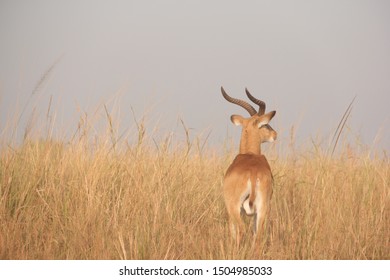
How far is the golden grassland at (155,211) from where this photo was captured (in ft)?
15.5

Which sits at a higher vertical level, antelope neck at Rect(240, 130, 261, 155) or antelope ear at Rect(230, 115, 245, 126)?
antelope ear at Rect(230, 115, 245, 126)

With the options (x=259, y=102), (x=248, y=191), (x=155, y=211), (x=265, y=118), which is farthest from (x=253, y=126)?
(x=155, y=211)

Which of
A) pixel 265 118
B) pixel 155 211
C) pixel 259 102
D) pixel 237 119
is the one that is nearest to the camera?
pixel 155 211

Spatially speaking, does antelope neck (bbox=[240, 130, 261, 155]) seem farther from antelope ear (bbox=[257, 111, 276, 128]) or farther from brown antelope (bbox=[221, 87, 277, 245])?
brown antelope (bbox=[221, 87, 277, 245])

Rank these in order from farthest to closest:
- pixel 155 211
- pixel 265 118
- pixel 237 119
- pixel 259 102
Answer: pixel 237 119 → pixel 259 102 → pixel 265 118 → pixel 155 211

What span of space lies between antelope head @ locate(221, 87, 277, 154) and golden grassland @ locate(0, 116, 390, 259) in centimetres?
64

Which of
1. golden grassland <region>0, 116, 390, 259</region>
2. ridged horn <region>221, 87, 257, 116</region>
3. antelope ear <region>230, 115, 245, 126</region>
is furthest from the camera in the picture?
antelope ear <region>230, 115, 245, 126</region>

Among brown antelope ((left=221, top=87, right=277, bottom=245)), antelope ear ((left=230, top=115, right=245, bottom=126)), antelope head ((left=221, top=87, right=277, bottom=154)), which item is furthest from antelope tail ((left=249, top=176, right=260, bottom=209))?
antelope ear ((left=230, top=115, right=245, bottom=126))

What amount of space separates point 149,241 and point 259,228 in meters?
1.21

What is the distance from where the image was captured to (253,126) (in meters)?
6.01

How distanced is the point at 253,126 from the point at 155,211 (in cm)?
182

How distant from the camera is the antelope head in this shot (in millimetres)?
5969

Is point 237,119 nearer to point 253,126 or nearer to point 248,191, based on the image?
point 253,126
